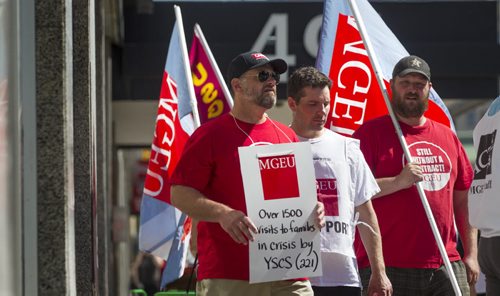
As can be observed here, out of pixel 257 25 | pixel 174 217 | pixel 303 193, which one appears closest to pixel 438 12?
pixel 257 25

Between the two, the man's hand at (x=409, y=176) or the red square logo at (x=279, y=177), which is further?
the man's hand at (x=409, y=176)

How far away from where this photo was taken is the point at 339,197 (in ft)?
24.8

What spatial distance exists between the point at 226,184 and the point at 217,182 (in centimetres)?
5

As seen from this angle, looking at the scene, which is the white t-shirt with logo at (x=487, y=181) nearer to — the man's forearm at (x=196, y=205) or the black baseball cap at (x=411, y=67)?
the black baseball cap at (x=411, y=67)

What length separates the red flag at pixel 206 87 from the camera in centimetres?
1167

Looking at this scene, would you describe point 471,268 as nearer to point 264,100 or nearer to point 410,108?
point 410,108

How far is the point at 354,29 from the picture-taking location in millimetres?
9750

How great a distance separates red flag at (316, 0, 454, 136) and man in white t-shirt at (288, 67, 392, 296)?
1.59m

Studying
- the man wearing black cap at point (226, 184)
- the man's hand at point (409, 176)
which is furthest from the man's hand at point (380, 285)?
the man wearing black cap at point (226, 184)

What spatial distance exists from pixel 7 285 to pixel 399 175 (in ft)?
8.96

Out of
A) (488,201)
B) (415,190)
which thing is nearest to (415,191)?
(415,190)

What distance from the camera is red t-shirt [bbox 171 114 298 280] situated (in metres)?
6.64

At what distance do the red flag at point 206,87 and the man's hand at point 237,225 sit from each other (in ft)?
16.7

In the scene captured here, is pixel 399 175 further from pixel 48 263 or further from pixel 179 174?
pixel 48 263
